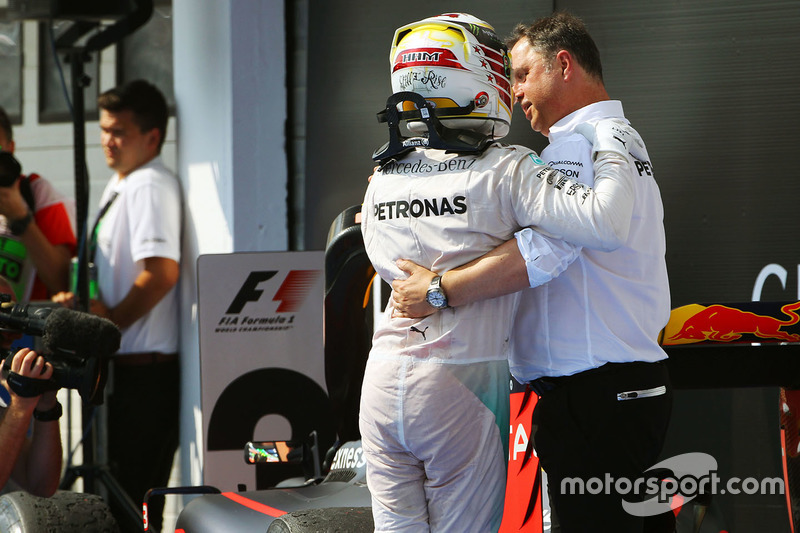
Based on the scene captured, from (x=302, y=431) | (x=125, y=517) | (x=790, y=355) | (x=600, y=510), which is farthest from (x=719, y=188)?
(x=125, y=517)

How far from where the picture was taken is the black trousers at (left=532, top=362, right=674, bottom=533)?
1.86 meters

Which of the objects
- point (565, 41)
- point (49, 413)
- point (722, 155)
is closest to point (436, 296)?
point (565, 41)

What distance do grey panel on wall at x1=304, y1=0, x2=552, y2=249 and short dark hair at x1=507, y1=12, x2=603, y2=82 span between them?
6.86ft

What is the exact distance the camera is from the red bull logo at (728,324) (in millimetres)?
2273

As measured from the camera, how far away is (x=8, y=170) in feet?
13.1

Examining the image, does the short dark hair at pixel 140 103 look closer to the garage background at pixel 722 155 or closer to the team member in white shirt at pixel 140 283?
the team member in white shirt at pixel 140 283

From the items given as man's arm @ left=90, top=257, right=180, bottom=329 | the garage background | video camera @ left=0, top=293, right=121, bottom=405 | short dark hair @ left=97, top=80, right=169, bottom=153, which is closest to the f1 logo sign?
man's arm @ left=90, top=257, right=180, bottom=329

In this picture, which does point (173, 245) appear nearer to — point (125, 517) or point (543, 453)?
point (125, 517)

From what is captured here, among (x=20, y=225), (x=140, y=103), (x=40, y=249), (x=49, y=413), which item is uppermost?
(x=140, y=103)

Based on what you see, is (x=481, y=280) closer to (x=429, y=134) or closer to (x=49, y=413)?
(x=429, y=134)

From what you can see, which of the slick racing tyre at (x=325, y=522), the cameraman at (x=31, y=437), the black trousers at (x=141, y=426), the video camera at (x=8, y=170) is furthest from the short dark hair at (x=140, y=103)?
the slick racing tyre at (x=325, y=522)

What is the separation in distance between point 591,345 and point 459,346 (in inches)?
10.9

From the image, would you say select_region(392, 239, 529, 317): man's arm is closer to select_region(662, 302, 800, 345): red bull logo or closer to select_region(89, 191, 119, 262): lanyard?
select_region(662, 302, 800, 345): red bull logo

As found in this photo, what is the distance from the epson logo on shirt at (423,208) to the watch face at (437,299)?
0.16m
